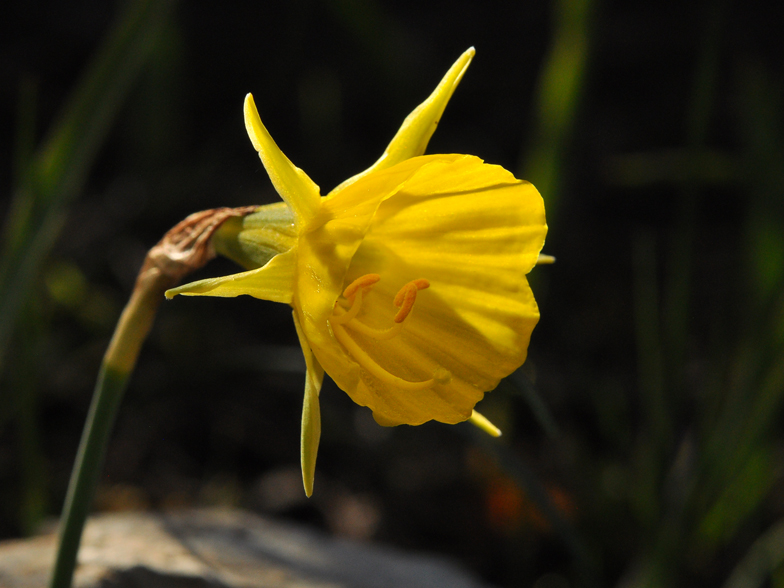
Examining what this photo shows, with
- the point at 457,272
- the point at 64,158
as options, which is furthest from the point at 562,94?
the point at 64,158

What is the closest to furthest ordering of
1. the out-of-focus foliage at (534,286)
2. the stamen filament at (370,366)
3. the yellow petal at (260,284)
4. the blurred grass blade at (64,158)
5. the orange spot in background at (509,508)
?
the yellow petal at (260,284), the stamen filament at (370,366), the blurred grass blade at (64,158), the out-of-focus foliage at (534,286), the orange spot in background at (509,508)

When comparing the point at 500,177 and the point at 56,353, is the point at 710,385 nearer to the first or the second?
the point at 500,177

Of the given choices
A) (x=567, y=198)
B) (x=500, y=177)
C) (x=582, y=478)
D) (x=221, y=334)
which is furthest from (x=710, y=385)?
(x=221, y=334)

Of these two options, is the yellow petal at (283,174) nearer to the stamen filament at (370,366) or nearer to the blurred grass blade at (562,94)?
the stamen filament at (370,366)

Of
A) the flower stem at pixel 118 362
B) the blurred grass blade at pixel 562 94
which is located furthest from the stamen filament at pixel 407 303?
the blurred grass blade at pixel 562 94

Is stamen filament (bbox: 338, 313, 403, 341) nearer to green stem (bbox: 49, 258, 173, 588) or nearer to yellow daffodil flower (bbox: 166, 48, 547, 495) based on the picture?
yellow daffodil flower (bbox: 166, 48, 547, 495)

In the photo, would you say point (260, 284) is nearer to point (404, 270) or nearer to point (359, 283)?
point (359, 283)

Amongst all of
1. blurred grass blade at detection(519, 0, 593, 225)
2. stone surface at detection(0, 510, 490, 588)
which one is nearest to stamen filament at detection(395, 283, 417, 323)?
stone surface at detection(0, 510, 490, 588)
